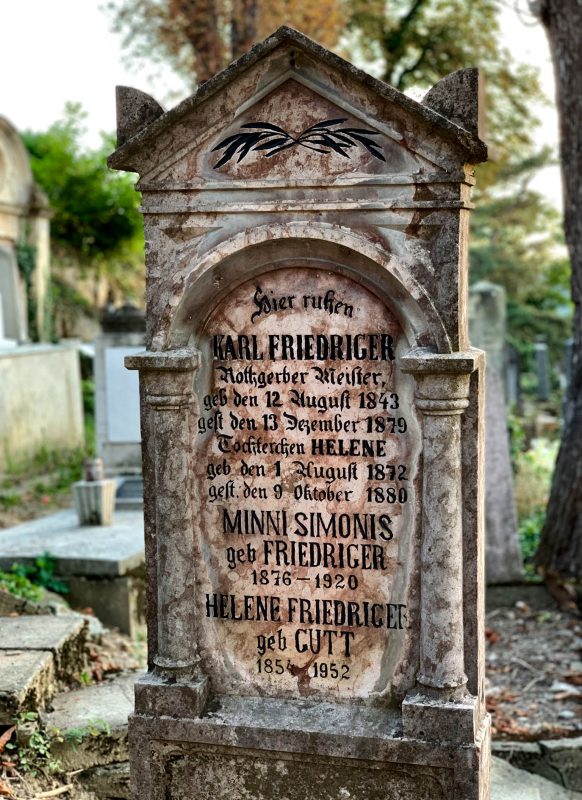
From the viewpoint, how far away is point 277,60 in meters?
3.02

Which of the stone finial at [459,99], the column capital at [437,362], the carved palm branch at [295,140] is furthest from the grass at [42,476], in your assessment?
the stone finial at [459,99]

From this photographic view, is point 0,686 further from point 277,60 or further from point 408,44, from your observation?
point 408,44

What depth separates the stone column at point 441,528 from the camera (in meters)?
3.05

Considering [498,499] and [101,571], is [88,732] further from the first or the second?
[498,499]

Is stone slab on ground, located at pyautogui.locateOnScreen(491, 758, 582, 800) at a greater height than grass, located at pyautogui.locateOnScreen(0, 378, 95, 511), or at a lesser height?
lesser

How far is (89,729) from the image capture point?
362 centimetres

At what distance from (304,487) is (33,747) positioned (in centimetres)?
144

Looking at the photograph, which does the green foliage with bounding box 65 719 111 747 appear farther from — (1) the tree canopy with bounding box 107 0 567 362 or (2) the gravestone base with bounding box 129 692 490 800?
(1) the tree canopy with bounding box 107 0 567 362

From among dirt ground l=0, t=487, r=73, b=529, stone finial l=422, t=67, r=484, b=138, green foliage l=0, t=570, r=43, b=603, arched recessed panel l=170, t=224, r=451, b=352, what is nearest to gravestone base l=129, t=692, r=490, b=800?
arched recessed panel l=170, t=224, r=451, b=352

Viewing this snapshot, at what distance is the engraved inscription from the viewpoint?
319 cm

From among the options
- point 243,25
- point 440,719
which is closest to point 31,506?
point 440,719

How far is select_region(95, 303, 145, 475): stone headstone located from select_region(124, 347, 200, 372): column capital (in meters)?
5.43

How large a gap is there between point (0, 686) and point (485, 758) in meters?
1.82

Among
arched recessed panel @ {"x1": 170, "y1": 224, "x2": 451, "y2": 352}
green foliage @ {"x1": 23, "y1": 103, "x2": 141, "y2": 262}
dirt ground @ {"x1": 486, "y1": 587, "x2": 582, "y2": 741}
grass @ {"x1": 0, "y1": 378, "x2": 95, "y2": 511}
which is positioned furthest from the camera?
green foliage @ {"x1": 23, "y1": 103, "x2": 141, "y2": 262}
